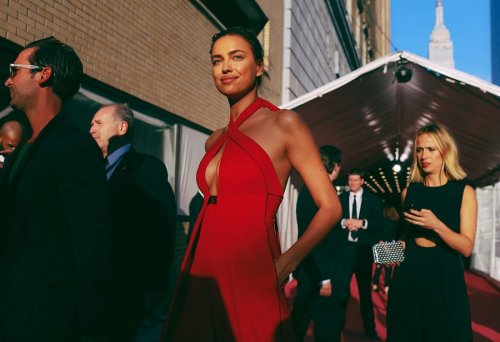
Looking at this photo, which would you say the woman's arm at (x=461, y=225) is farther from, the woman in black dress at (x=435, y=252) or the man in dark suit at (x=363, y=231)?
the man in dark suit at (x=363, y=231)

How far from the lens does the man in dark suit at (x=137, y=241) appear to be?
104 inches

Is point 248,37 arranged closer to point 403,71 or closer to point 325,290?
point 325,290

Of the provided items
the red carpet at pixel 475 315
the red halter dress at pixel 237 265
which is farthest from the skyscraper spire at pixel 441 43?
the red halter dress at pixel 237 265

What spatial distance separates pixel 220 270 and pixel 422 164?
2051 millimetres

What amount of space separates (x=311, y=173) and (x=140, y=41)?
18.3ft

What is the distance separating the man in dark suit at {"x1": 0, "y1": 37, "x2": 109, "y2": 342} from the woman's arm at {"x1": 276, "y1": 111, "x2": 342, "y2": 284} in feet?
2.33

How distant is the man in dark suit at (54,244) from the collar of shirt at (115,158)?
113cm

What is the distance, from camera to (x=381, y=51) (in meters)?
42.9

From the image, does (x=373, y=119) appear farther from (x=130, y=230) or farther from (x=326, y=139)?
(x=130, y=230)

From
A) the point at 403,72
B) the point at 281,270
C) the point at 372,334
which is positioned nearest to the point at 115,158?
the point at 281,270

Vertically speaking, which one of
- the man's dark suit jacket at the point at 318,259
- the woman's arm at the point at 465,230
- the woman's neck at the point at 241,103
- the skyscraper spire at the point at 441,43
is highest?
the skyscraper spire at the point at 441,43

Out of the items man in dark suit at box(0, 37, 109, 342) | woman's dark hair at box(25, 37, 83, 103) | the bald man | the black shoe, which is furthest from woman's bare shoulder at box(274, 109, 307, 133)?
the black shoe

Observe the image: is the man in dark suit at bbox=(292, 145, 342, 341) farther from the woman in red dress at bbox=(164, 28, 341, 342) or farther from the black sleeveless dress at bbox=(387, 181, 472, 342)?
the woman in red dress at bbox=(164, 28, 341, 342)

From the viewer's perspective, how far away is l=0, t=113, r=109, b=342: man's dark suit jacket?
160 cm
